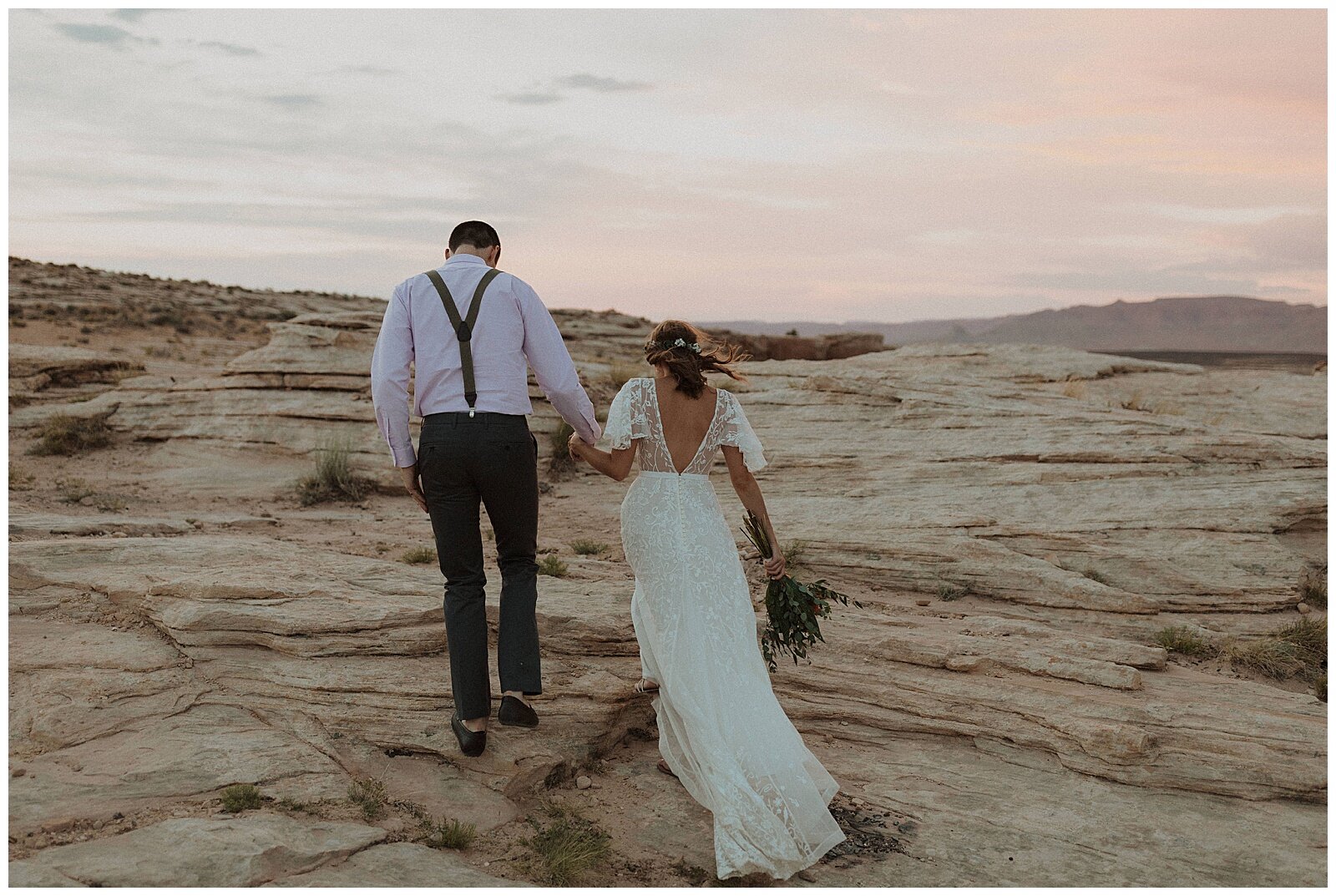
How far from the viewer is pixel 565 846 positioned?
174 inches

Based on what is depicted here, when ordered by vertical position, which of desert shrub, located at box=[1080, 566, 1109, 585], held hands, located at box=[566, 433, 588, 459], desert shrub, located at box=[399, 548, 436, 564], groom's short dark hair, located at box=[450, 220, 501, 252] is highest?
groom's short dark hair, located at box=[450, 220, 501, 252]

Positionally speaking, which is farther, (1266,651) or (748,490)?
(1266,651)

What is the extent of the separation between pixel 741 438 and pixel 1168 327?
166152mm

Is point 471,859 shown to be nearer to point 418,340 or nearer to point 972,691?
point 418,340

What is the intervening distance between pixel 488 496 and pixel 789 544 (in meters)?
4.33

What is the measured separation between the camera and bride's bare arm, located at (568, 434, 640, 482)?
16.5ft

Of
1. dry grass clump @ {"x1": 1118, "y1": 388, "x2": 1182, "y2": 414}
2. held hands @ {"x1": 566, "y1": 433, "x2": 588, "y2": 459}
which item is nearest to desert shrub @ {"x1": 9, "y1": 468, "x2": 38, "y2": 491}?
held hands @ {"x1": 566, "y1": 433, "x2": 588, "y2": 459}

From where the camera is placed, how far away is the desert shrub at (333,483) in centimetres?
1126

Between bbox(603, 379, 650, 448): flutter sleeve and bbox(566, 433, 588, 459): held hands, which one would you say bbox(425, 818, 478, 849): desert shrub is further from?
bbox(603, 379, 650, 448): flutter sleeve

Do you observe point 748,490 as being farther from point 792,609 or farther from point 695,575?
point 792,609

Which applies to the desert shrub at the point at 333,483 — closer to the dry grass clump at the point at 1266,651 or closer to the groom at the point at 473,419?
the groom at the point at 473,419

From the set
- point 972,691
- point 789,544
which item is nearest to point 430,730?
point 972,691

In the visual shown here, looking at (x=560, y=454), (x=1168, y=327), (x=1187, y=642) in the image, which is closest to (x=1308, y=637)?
(x=1187, y=642)

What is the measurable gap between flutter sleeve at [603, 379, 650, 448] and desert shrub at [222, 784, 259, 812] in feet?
7.68
